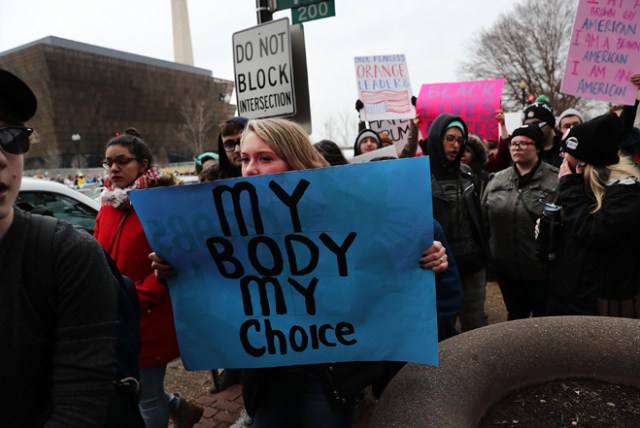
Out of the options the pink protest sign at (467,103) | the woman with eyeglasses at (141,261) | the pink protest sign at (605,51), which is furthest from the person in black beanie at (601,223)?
the pink protest sign at (467,103)

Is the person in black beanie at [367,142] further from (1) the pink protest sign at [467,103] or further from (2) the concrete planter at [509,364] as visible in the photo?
(2) the concrete planter at [509,364]

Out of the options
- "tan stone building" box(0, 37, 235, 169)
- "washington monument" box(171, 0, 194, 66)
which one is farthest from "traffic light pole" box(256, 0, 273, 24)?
"washington monument" box(171, 0, 194, 66)

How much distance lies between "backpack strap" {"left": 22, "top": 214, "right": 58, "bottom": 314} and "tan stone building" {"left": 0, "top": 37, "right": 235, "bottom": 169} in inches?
2035

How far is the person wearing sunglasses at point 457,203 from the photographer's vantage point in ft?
11.2

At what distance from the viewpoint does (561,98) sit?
31.4 meters

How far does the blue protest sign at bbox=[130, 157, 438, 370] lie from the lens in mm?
1554

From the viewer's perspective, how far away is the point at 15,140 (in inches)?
46.0

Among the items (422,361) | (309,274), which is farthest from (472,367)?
(309,274)

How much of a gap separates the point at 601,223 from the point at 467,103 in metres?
3.52

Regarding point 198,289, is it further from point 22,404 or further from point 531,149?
point 531,149

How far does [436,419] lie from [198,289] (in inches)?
38.8

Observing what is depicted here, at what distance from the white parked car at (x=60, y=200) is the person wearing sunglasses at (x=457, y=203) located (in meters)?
3.56

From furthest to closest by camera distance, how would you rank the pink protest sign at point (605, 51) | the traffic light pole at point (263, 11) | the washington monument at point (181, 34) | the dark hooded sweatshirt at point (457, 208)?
the washington monument at point (181, 34)
the traffic light pole at point (263, 11)
the pink protest sign at point (605, 51)
the dark hooded sweatshirt at point (457, 208)

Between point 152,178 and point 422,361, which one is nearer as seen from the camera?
point 422,361
